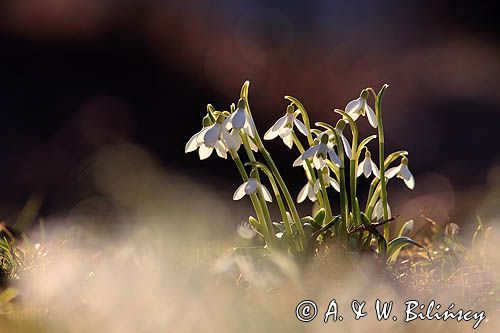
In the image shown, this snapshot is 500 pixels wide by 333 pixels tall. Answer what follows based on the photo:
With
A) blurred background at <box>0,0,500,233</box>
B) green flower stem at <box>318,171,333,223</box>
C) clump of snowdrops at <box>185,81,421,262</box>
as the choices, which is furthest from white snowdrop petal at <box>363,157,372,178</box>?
blurred background at <box>0,0,500,233</box>

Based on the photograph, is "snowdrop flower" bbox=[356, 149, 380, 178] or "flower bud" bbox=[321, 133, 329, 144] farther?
"snowdrop flower" bbox=[356, 149, 380, 178]

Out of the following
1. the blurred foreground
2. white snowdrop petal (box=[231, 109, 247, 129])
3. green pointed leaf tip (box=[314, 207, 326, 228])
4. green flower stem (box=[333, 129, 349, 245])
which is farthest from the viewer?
green pointed leaf tip (box=[314, 207, 326, 228])

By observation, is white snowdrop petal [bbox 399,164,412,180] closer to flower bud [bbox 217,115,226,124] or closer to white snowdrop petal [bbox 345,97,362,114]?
white snowdrop petal [bbox 345,97,362,114]

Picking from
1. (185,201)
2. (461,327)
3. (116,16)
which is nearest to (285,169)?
(185,201)

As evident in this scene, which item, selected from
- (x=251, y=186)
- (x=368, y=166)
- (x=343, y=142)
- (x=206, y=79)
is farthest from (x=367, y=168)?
(x=206, y=79)

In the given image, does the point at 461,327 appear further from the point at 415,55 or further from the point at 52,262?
the point at 415,55

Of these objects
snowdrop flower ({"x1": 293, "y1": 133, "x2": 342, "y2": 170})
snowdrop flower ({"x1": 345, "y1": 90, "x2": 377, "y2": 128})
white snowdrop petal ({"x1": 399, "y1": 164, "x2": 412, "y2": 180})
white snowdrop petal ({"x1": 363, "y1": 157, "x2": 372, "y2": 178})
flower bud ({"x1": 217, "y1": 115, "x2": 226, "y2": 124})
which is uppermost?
flower bud ({"x1": 217, "y1": 115, "x2": 226, "y2": 124})

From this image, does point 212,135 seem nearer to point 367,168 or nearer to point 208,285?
point 208,285
